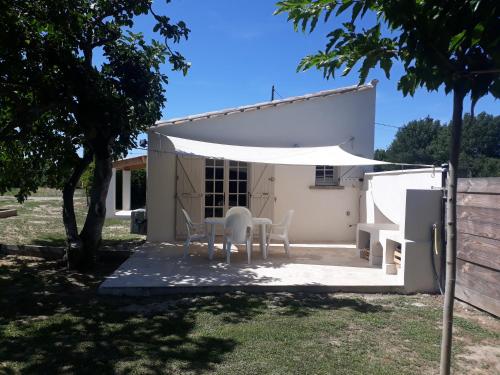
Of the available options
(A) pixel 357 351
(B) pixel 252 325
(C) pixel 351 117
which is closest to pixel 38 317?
(B) pixel 252 325

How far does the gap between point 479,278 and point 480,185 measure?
1.35 m

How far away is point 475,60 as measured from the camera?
7.70 feet

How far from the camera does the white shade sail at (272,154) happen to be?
8836 millimetres

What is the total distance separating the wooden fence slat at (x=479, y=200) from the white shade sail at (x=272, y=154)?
2604 millimetres

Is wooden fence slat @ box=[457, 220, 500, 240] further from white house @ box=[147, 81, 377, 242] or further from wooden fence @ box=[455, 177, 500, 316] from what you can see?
white house @ box=[147, 81, 377, 242]

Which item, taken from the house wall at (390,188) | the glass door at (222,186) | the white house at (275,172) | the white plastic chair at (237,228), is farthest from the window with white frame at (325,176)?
the white plastic chair at (237,228)

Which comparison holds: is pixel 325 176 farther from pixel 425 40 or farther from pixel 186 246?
pixel 425 40

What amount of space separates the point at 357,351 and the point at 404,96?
2974mm

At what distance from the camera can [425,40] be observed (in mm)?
2227

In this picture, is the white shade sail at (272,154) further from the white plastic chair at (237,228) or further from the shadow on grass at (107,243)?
the shadow on grass at (107,243)

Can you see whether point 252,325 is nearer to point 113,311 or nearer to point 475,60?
point 113,311

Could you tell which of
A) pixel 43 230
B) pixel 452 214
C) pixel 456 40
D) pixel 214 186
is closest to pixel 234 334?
pixel 452 214

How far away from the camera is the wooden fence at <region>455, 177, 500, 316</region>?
559 cm

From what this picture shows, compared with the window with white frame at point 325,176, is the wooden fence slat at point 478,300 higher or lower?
lower
